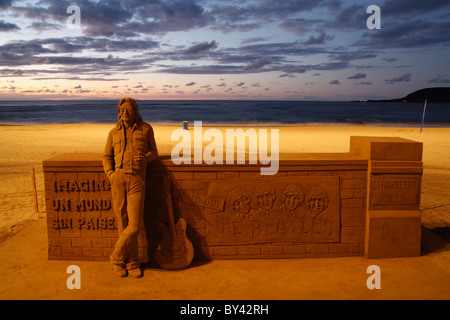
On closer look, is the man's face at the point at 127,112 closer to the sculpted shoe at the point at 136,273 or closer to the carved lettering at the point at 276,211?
the carved lettering at the point at 276,211

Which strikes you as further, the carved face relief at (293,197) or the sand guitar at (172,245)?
the carved face relief at (293,197)

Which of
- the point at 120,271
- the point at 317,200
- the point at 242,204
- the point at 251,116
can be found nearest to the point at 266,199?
the point at 242,204

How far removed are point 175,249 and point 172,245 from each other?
75mm

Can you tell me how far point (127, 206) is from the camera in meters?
4.91

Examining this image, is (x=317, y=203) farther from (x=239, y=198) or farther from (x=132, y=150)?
(x=132, y=150)

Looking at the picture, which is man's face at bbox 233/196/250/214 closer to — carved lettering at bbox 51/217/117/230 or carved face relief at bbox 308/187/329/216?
carved face relief at bbox 308/187/329/216

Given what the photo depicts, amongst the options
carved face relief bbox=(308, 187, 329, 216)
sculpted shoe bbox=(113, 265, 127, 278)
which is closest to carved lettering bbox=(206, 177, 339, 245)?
carved face relief bbox=(308, 187, 329, 216)

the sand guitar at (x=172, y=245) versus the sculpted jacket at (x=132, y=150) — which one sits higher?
the sculpted jacket at (x=132, y=150)

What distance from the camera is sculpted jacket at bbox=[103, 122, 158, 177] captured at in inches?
191

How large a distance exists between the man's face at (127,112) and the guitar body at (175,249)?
1.63 metres

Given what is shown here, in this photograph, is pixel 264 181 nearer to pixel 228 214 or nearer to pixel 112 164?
pixel 228 214

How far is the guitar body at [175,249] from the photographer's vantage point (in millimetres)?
5199

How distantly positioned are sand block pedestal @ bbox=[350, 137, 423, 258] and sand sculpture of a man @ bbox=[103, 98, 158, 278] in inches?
133

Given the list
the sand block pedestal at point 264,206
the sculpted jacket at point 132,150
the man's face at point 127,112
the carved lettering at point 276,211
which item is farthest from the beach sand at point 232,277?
the man's face at point 127,112
